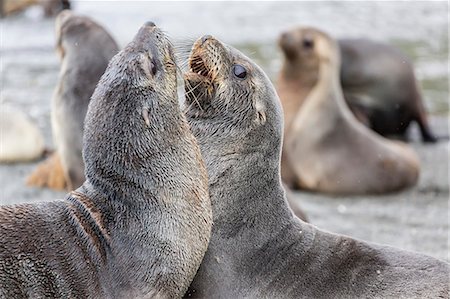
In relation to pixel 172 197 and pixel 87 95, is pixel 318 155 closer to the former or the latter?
pixel 87 95

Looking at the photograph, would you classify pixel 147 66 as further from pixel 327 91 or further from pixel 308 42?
pixel 308 42

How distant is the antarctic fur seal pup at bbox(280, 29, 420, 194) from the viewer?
10602 mm

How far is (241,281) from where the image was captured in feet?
17.6

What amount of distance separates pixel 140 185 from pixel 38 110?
905 centimetres

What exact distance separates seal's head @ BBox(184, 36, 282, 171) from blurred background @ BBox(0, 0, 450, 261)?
0.63 ft

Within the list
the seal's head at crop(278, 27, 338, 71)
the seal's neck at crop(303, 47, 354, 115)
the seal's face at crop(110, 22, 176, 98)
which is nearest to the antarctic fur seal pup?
the seal's neck at crop(303, 47, 354, 115)

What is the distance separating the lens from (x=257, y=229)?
5.55 meters

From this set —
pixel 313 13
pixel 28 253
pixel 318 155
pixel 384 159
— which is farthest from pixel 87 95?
pixel 313 13

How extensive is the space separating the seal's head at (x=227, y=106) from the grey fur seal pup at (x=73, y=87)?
297 centimetres

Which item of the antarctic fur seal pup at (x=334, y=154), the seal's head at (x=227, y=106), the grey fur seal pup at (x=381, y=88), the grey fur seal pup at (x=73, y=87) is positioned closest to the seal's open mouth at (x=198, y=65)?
the seal's head at (x=227, y=106)

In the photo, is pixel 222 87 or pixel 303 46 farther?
pixel 303 46

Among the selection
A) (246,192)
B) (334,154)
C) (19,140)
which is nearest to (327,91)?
(334,154)

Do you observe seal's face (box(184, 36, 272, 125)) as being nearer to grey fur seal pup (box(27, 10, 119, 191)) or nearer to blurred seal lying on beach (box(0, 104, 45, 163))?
grey fur seal pup (box(27, 10, 119, 191))

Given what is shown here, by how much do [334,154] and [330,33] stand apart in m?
10.2
